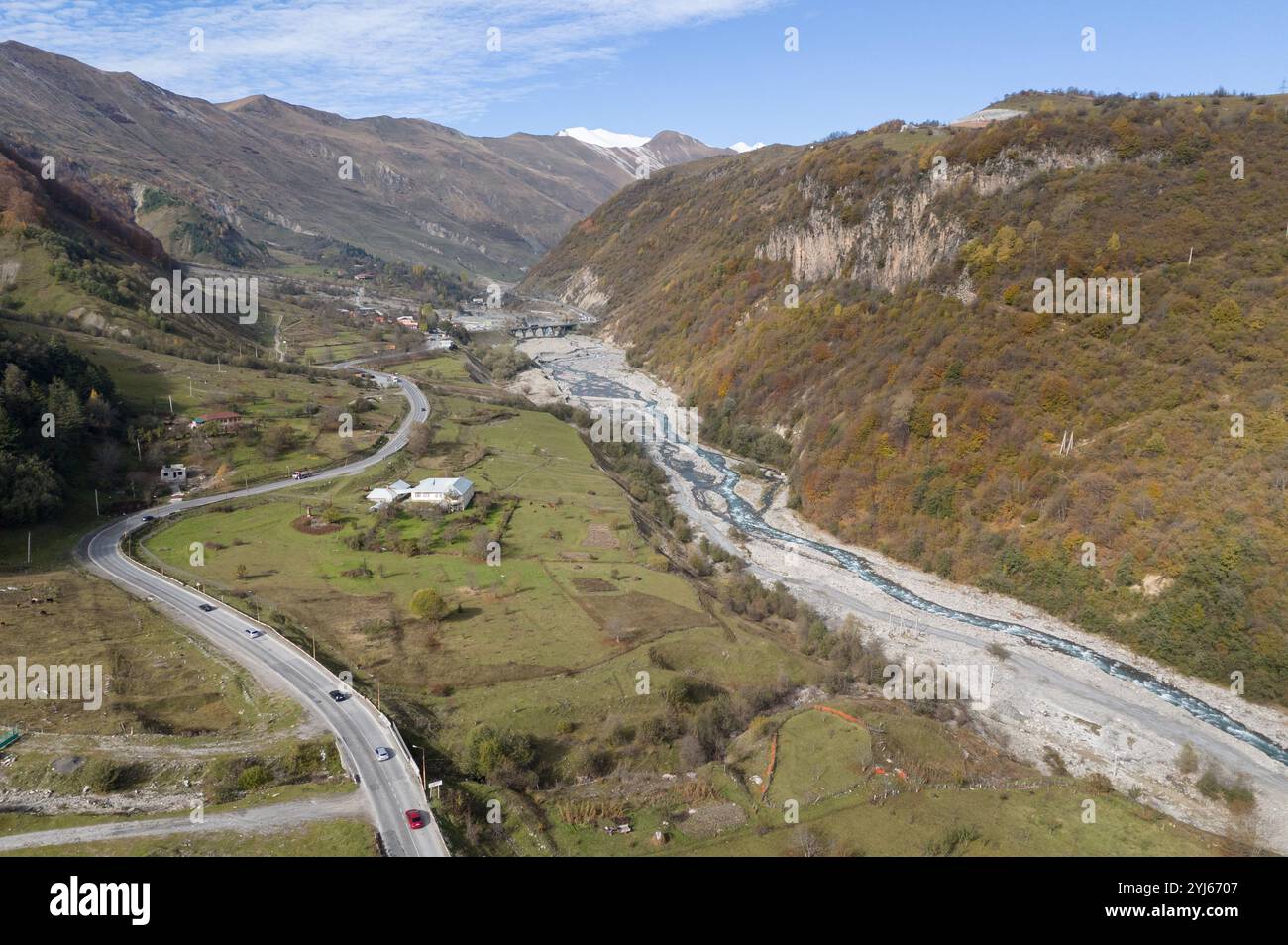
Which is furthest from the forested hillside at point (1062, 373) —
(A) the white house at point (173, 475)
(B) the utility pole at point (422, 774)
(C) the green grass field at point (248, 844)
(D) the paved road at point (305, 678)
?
(A) the white house at point (173, 475)

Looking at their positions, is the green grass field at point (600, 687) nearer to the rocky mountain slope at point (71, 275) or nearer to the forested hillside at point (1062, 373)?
the forested hillside at point (1062, 373)

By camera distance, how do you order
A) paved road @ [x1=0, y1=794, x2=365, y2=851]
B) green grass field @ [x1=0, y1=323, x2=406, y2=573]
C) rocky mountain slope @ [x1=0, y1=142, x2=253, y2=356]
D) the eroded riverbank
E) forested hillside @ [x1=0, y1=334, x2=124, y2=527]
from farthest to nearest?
rocky mountain slope @ [x1=0, y1=142, x2=253, y2=356], green grass field @ [x1=0, y1=323, x2=406, y2=573], forested hillside @ [x1=0, y1=334, x2=124, y2=527], the eroded riverbank, paved road @ [x1=0, y1=794, x2=365, y2=851]

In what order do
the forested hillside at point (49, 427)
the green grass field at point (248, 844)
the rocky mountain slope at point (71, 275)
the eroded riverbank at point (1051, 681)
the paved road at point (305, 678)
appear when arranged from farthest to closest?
the rocky mountain slope at point (71, 275) < the forested hillside at point (49, 427) < the eroded riverbank at point (1051, 681) < the paved road at point (305, 678) < the green grass field at point (248, 844)

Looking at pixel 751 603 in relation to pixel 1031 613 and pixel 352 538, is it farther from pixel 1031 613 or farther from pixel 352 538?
pixel 352 538

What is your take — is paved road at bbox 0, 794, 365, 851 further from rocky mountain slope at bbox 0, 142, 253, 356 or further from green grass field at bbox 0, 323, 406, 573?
rocky mountain slope at bbox 0, 142, 253, 356

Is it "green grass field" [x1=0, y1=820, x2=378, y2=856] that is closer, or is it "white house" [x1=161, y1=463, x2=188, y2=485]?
"green grass field" [x1=0, y1=820, x2=378, y2=856]

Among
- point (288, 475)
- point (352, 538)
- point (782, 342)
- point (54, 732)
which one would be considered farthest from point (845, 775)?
point (782, 342)

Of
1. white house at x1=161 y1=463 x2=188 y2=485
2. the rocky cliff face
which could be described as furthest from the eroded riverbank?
white house at x1=161 y1=463 x2=188 y2=485
